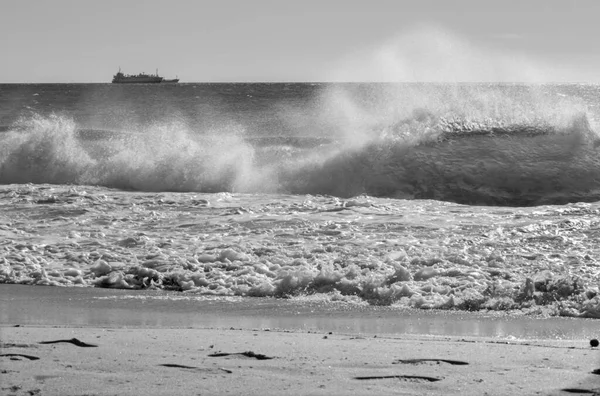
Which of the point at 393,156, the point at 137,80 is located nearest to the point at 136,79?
the point at 137,80

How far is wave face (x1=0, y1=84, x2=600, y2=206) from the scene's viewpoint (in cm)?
1966

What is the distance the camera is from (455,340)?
250 inches

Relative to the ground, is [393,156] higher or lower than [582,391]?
higher

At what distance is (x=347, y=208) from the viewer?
13.8 meters

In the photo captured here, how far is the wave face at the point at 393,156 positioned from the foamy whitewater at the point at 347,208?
0.06m

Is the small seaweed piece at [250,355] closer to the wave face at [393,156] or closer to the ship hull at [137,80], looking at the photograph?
the wave face at [393,156]

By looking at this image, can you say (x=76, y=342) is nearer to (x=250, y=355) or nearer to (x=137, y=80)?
(x=250, y=355)

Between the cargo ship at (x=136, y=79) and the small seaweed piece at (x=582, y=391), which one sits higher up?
the cargo ship at (x=136, y=79)

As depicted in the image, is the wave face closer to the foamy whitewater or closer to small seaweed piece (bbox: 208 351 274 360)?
the foamy whitewater

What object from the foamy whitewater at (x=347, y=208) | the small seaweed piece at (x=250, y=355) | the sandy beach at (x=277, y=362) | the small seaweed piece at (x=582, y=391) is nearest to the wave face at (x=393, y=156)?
the foamy whitewater at (x=347, y=208)

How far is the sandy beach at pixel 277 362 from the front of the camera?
15.5 ft

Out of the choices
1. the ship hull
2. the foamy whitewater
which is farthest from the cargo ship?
the foamy whitewater

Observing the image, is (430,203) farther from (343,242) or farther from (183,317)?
(183,317)

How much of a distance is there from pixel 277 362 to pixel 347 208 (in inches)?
337
